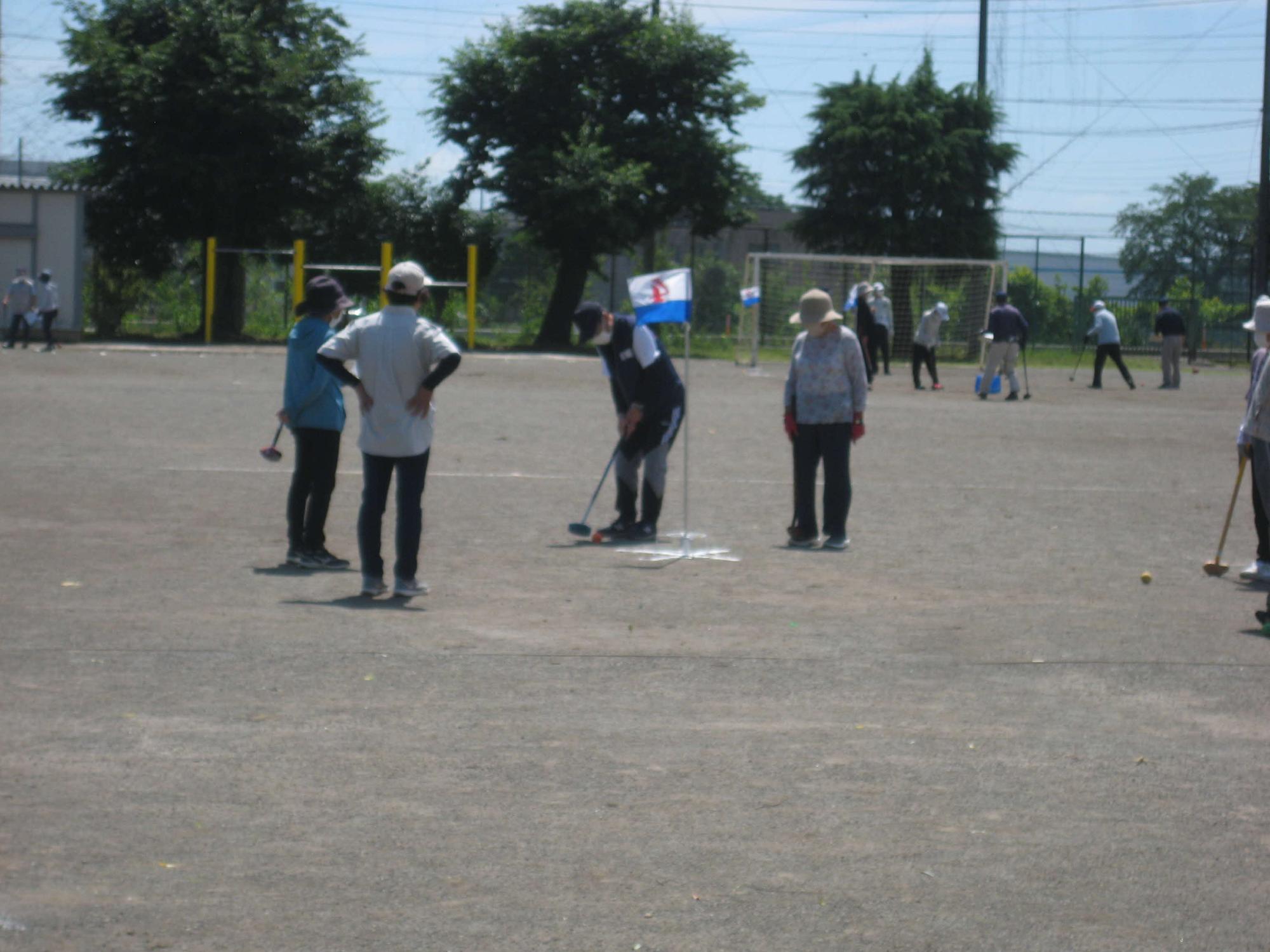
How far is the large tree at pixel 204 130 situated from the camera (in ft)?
144

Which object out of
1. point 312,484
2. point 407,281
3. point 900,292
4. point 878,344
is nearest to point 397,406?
point 407,281

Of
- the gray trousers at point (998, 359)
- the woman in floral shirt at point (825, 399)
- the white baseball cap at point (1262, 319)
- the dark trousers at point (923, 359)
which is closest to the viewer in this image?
the white baseball cap at point (1262, 319)

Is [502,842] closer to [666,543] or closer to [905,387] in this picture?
[666,543]

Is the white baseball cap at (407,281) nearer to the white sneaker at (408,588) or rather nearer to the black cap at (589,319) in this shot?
the white sneaker at (408,588)

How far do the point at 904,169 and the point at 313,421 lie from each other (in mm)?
43027

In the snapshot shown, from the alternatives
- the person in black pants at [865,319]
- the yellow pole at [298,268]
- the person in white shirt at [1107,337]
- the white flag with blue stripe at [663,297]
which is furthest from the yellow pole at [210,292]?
the white flag with blue stripe at [663,297]

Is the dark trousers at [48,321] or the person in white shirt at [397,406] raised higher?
the dark trousers at [48,321]

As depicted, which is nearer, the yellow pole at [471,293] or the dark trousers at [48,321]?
the dark trousers at [48,321]

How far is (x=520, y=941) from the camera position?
4.17 meters

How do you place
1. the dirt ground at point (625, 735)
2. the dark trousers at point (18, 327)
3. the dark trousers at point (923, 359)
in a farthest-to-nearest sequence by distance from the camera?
the dark trousers at point (18, 327), the dark trousers at point (923, 359), the dirt ground at point (625, 735)

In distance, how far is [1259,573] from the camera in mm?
10188

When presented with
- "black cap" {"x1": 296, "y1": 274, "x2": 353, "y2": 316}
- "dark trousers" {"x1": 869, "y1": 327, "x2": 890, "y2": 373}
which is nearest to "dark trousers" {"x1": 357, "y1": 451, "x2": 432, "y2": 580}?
"black cap" {"x1": 296, "y1": 274, "x2": 353, "y2": 316}

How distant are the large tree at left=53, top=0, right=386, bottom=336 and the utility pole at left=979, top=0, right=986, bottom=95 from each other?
18.9 m

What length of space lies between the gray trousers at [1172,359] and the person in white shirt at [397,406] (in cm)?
2717
